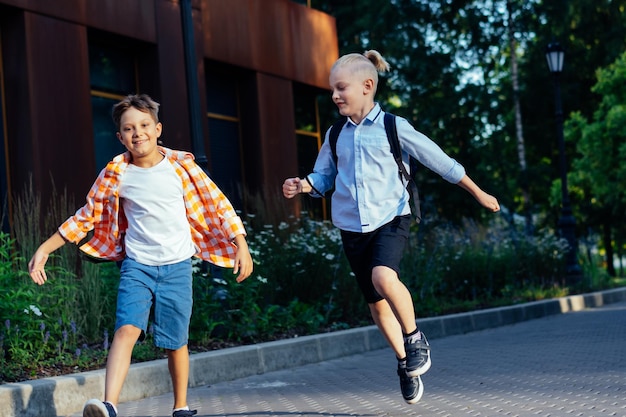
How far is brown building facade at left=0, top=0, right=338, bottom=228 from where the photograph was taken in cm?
1288

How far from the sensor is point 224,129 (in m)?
17.7

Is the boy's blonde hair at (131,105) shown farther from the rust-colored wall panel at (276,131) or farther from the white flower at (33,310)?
the rust-colored wall panel at (276,131)

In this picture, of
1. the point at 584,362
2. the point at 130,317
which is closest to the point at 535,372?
the point at 584,362

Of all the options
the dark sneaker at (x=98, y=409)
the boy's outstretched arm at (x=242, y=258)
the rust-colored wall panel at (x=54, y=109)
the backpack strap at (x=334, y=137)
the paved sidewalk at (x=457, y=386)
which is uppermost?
A: the rust-colored wall panel at (x=54, y=109)

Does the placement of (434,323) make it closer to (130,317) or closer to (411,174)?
(411,174)

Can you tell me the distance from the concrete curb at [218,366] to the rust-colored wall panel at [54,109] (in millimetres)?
4703

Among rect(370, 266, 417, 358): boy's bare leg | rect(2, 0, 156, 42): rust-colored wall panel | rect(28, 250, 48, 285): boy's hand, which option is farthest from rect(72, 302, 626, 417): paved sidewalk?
rect(2, 0, 156, 42): rust-colored wall panel

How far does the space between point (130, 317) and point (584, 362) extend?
411 centimetres

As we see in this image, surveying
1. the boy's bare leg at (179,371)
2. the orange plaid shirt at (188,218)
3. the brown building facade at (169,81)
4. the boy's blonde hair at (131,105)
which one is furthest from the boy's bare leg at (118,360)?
the brown building facade at (169,81)

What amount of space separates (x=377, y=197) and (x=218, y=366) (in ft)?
9.82

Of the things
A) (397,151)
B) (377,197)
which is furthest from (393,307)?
(397,151)

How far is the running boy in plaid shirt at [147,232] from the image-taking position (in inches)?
206

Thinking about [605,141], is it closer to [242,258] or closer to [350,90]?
[350,90]

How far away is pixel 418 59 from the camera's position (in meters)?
29.9
